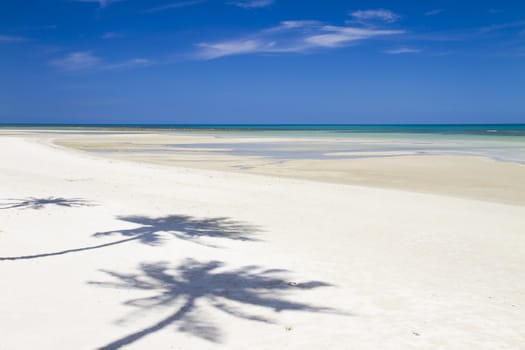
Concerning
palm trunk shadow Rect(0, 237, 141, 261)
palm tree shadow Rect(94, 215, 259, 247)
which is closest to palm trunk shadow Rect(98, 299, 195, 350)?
palm trunk shadow Rect(0, 237, 141, 261)

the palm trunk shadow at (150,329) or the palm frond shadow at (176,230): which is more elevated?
the palm frond shadow at (176,230)

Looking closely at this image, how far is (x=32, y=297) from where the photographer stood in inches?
244

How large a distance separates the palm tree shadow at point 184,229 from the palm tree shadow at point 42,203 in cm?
235

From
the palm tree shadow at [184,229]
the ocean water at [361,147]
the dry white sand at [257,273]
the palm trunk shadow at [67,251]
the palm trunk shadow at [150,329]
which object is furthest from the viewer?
the ocean water at [361,147]

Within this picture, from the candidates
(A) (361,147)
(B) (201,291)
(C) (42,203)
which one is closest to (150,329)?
(B) (201,291)

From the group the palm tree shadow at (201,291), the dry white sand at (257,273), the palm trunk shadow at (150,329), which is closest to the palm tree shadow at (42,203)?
the dry white sand at (257,273)

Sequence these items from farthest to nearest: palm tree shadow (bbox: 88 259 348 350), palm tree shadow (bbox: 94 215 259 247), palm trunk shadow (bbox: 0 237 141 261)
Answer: palm tree shadow (bbox: 94 215 259 247) → palm trunk shadow (bbox: 0 237 141 261) → palm tree shadow (bbox: 88 259 348 350)

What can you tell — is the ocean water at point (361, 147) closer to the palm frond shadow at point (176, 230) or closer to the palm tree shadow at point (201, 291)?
the palm frond shadow at point (176, 230)

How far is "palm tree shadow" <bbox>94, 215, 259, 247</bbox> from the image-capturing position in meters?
9.81

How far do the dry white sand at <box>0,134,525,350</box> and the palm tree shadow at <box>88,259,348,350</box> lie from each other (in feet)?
0.09

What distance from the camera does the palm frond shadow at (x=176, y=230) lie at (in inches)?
369

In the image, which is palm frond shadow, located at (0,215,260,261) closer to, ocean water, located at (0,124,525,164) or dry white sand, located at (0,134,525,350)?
dry white sand, located at (0,134,525,350)

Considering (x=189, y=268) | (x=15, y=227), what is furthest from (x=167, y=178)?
(x=189, y=268)

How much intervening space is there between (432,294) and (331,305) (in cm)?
161
